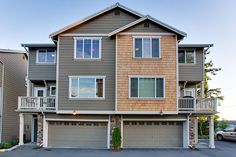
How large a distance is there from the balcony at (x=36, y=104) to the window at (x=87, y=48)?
377 centimetres

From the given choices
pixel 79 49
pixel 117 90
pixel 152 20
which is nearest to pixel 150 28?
pixel 152 20

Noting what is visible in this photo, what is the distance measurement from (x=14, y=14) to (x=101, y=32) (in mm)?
8293

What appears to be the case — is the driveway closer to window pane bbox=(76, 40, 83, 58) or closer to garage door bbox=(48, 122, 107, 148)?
garage door bbox=(48, 122, 107, 148)

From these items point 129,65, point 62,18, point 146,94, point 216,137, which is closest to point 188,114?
point 146,94

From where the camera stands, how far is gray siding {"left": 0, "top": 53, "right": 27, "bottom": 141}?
23830mm

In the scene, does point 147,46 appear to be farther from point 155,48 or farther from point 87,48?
point 87,48

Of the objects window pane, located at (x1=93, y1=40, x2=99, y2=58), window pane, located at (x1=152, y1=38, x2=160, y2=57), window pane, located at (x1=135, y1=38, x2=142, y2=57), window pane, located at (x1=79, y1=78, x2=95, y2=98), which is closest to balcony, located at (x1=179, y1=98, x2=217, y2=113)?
window pane, located at (x1=152, y1=38, x2=160, y2=57)

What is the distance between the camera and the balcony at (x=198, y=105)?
64.4 feet

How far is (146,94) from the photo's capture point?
1919 cm

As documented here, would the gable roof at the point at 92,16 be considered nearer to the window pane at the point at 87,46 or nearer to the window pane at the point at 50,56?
the window pane at the point at 87,46

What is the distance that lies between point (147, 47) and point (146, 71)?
174 cm

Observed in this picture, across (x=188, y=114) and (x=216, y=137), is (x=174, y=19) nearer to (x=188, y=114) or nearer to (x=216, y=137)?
(x=188, y=114)

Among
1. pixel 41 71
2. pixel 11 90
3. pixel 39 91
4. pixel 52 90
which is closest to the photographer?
pixel 41 71

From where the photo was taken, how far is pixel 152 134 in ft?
65.8
